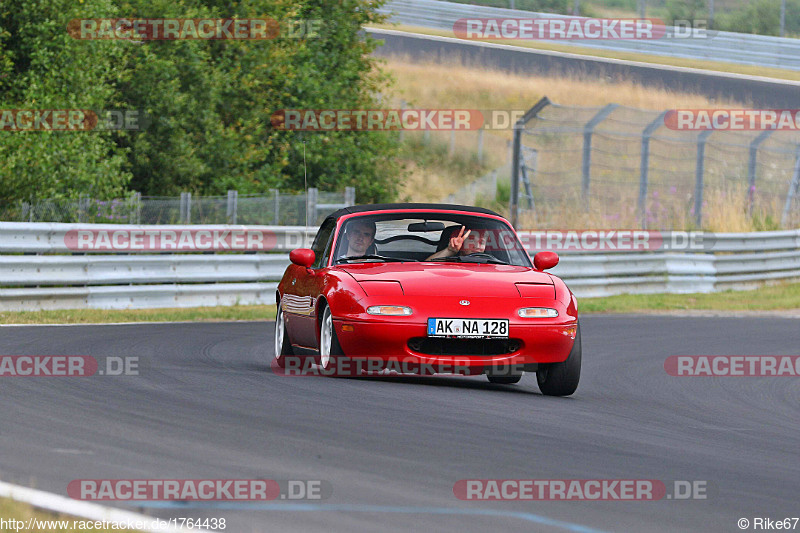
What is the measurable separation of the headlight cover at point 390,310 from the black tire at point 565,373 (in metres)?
1.02

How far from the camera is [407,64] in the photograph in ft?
173

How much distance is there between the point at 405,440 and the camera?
6.58 m

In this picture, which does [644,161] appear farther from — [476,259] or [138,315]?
[476,259]

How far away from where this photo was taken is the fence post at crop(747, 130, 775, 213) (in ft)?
90.0

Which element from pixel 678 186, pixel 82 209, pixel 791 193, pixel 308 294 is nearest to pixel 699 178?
pixel 678 186

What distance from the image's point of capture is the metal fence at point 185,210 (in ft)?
63.0

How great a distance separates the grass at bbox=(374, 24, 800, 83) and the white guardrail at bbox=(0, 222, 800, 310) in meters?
24.3

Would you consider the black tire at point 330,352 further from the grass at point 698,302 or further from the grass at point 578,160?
the grass at point 578,160

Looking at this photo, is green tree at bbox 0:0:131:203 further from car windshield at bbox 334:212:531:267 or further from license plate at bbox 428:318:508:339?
license plate at bbox 428:318:508:339

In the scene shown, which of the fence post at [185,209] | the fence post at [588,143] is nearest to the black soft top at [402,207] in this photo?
the fence post at [185,209]

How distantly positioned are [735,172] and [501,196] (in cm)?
1040

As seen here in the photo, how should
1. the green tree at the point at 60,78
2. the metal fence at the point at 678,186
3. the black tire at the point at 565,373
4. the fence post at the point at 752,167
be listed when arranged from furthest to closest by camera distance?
the fence post at the point at 752,167
the metal fence at the point at 678,186
the green tree at the point at 60,78
the black tire at the point at 565,373

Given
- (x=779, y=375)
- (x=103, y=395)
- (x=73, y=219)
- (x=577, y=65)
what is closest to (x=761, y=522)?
(x=103, y=395)

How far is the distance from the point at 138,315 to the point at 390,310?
7.61 m
